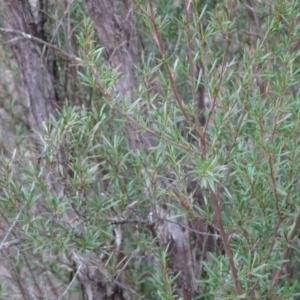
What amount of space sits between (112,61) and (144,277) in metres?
1.05

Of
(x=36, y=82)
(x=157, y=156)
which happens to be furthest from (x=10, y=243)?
(x=36, y=82)

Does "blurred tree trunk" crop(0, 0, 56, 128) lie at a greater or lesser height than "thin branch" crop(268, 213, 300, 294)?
greater

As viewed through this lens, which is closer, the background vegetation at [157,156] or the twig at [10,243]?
the background vegetation at [157,156]

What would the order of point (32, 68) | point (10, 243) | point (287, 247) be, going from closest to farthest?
point (287, 247) → point (10, 243) → point (32, 68)

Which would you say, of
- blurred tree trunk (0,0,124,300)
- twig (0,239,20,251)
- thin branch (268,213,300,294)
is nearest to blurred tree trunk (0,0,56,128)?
blurred tree trunk (0,0,124,300)

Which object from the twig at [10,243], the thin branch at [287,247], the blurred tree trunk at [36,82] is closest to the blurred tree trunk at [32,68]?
the blurred tree trunk at [36,82]

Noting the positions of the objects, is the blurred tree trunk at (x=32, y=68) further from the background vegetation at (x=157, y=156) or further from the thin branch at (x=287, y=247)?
the thin branch at (x=287, y=247)

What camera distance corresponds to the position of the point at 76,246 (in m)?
2.46

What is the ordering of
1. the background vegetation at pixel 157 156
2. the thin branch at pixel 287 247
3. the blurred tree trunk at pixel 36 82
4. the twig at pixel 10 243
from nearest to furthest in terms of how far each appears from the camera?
the background vegetation at pixel 157 156 < the thin branch at pixel 287 247 < the twig at pixel 10 243 < the blurred tree trunk at pixel 36 82

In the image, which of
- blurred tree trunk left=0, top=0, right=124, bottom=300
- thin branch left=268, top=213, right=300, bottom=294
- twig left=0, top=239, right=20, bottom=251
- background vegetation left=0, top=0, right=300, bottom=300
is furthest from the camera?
blurred tree trunk left=0, top=0, right=124, bottom=300

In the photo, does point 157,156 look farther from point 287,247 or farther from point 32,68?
point 32,68

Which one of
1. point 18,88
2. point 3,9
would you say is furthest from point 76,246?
point 18,88

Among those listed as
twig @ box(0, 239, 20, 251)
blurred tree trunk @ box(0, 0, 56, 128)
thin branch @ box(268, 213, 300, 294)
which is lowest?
thin branch @ box(268, 213, 300, 294)

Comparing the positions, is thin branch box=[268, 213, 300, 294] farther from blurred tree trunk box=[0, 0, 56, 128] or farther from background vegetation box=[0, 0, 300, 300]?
blurred tree trunk box=[0, 0, 56, 128]
